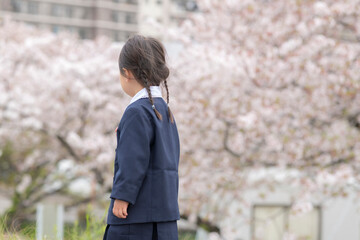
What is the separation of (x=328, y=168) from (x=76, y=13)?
4571cm

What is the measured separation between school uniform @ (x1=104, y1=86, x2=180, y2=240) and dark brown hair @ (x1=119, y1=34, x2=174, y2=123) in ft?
0.26

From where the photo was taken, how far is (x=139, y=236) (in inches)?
84.1

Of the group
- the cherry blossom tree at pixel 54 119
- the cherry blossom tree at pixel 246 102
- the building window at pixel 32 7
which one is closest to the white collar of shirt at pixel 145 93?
the cherry blossom tree at pixel 246 102

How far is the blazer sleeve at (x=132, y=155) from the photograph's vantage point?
207 cm

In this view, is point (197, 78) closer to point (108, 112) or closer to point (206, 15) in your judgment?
point (206, 15)

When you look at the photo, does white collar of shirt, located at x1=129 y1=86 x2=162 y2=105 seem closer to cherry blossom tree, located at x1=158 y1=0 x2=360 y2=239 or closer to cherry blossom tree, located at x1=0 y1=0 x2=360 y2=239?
cherry blossom tree, located at x1=0 y1=0 x2=360 y2=239

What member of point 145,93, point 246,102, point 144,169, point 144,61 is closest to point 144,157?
point 144,169

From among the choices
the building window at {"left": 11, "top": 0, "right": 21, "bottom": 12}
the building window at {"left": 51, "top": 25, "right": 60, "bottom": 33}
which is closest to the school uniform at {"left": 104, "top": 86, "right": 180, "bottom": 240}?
the building window at {"left": 11, "top": 0, "right": 21, "bottom": 12}

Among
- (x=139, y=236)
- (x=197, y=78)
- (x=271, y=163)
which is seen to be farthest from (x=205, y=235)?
(x=139, y=236)

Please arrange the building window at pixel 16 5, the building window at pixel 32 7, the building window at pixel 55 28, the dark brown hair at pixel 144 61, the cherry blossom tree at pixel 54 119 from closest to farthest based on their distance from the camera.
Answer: the dark brown hair at pixel 144 61
the cherry blossom tree at pixel 54 119
the building window at pixel 16 5
the building window at pixel 32 7
the building window at pixel 55 28

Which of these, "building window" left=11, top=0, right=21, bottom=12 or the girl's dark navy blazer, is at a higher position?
"building window" left=11, top=0, right=21, bottom=12

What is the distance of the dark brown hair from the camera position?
2227 mm

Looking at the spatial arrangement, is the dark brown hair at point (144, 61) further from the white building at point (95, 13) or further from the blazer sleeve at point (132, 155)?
the white building at point (95, 13)

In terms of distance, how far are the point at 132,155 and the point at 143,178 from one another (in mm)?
107
